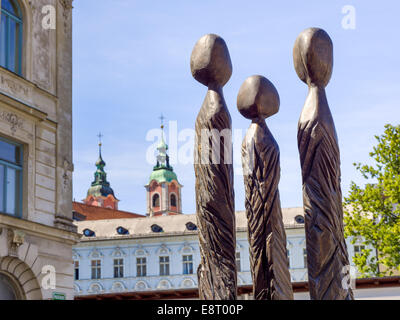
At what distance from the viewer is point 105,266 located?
164 feet

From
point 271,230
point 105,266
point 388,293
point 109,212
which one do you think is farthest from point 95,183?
point 271,230

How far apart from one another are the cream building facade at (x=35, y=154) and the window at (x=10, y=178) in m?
0.02

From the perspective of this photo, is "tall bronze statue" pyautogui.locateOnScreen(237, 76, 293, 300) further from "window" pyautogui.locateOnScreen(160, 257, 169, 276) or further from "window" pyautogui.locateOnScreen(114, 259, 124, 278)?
"window" pyautogui.locateOnScreen(114, 259, 124, 278)

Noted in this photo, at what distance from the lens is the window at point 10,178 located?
1530 cm

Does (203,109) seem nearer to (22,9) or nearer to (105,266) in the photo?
(22,9)

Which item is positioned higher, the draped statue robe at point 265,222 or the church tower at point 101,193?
the church tower at point 101,193

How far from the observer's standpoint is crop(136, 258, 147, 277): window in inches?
1953

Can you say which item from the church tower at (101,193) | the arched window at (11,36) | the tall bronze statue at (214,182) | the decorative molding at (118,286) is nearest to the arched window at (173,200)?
the church tower at (101,193)

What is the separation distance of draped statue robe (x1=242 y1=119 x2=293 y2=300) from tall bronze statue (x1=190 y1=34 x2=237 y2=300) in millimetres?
533

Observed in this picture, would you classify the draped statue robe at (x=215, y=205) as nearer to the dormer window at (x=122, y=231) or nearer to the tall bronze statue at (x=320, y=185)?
the tall bronze statue at (x=320, y=185)

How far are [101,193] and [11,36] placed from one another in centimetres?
8913

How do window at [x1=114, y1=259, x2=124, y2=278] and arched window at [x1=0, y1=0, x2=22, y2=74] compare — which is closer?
arched window at [x1=0, y1=0, x2=22, y2=74]

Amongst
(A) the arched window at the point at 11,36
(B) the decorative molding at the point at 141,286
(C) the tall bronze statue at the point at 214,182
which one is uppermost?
(A) the arched window at the point at 11,36

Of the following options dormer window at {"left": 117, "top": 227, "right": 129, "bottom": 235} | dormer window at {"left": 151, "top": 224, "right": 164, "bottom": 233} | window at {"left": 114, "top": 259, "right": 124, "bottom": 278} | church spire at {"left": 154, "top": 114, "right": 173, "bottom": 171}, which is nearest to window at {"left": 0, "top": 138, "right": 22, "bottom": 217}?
dormer window at {"left": 151, "top": 224, "right": 164, "bottom": 233}
